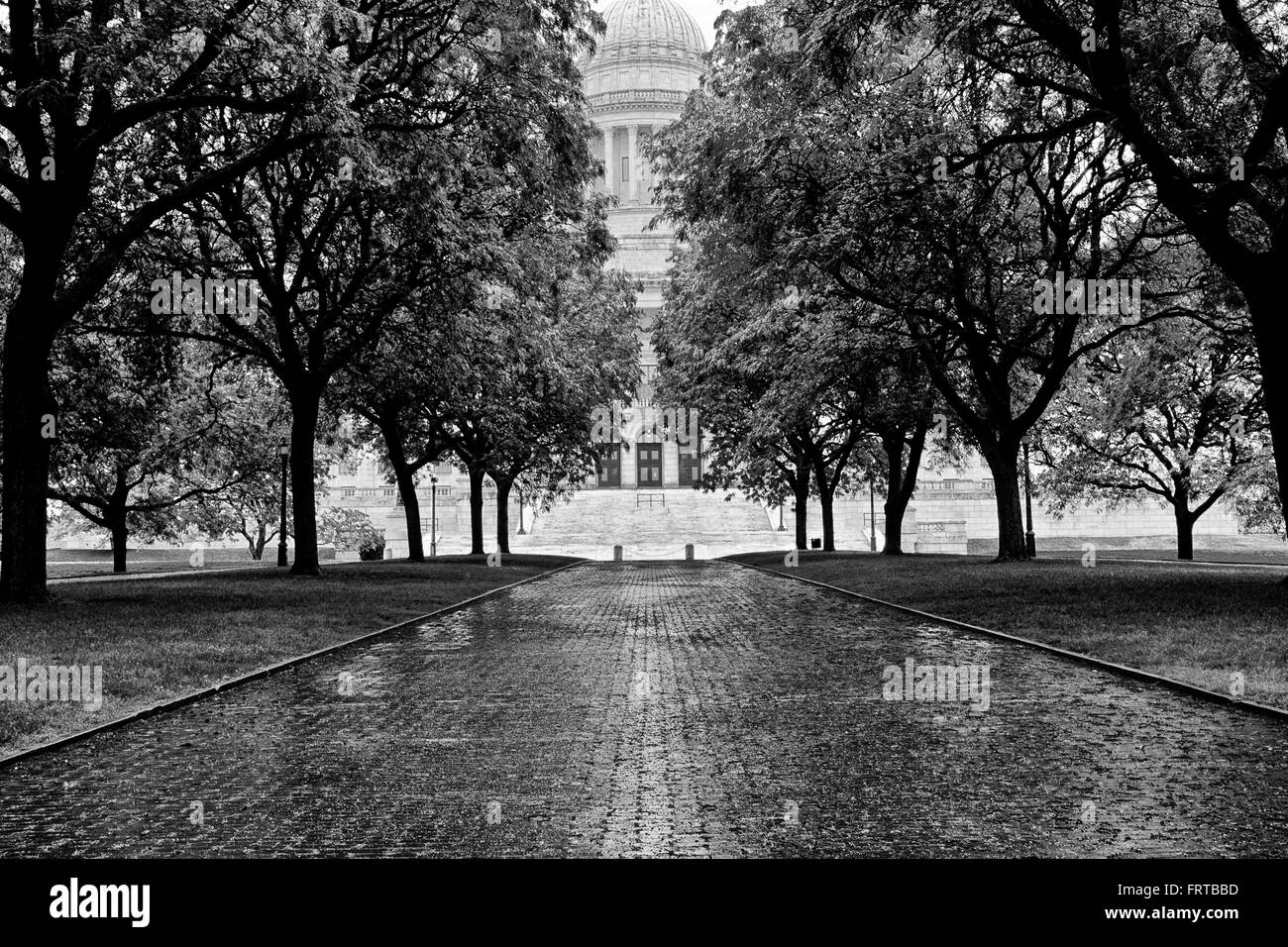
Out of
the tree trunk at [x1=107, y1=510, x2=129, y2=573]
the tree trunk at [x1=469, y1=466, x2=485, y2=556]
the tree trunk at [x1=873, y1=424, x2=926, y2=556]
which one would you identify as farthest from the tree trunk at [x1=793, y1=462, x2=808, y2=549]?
the tree trunk at [x1=107, y1=510, x2=129, y2=573]

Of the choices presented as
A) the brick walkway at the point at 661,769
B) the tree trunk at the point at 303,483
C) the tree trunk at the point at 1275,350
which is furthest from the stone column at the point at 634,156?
the brick walkway at the point at 661,769

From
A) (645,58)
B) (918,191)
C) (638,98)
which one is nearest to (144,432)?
(918,191)

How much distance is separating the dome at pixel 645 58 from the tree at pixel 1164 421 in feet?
252

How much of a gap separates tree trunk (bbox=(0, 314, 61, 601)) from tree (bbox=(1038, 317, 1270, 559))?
24.5 metres

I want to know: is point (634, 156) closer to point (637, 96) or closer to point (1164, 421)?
point (637, 96)

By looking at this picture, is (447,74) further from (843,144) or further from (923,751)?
(923,751)

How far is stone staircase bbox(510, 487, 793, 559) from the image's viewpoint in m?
57.7

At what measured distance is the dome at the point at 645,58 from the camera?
109375 mm

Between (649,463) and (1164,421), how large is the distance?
52007mm

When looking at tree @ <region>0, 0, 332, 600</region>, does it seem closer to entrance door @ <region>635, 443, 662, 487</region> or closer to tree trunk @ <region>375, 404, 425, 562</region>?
tree trunk @ <region>375, 404, 425, 562</region>

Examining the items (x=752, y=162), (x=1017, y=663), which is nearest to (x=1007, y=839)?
(x=1017, y=663)

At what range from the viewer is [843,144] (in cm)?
1853

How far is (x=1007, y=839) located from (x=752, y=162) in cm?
1514

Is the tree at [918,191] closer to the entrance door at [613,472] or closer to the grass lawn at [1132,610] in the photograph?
the grass lawn at [1132,610]
